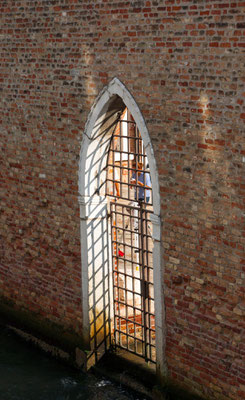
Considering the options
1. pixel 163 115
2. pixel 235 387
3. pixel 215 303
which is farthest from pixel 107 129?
pixel 235 387

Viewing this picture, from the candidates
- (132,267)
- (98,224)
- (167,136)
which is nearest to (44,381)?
(132,267)

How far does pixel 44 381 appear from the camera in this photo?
8.95 m

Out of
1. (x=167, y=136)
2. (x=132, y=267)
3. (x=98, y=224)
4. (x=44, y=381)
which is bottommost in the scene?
(x=44, y=381)

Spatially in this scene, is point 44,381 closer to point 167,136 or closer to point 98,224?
point 98,224

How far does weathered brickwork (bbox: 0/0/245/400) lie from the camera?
6.95 meters

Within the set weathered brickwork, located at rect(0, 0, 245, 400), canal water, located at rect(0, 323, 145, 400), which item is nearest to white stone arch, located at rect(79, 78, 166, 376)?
weathered brickwork, located at rect(0, 0, 245, 400)

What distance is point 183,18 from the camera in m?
7.07

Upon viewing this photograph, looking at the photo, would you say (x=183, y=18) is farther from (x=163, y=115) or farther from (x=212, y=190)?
(x=212, y=190)

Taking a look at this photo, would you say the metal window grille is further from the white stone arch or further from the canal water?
the canal water

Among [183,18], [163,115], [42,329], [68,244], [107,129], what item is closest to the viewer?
[183,18]

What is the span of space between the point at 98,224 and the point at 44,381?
72.7 inches

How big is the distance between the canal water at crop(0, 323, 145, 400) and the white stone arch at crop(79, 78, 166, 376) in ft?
1.57

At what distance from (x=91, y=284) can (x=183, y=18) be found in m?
3.32

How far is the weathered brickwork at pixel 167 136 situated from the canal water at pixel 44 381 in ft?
1.76
